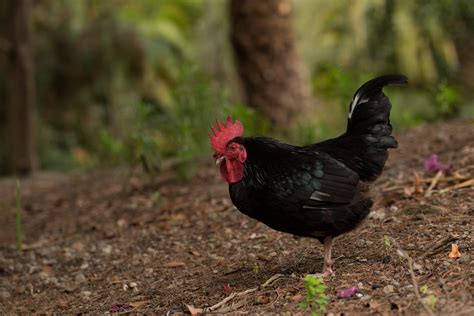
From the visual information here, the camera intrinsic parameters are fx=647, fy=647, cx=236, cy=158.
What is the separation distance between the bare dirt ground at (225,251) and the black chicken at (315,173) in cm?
32

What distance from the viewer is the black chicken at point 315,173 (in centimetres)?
347

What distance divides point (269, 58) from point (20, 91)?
138 inches

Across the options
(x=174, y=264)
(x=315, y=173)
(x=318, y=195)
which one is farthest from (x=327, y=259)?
(x=174, y=264)

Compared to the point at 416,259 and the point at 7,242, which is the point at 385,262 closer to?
the point at 416,259

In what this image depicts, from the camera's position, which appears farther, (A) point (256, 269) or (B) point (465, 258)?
(A) point (256, 269)

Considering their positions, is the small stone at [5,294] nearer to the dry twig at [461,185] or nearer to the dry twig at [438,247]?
the dry twig at [438,247]

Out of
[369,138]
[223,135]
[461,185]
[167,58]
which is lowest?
[461,185]

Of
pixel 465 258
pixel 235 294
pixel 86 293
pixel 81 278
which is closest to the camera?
pixel 465 258

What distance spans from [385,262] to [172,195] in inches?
109

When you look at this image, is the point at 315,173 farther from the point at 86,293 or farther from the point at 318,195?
the point at 86,293

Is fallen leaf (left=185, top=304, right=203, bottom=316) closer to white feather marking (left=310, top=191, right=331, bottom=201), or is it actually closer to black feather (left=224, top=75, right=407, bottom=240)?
black feather (left=224, top=75, right=407, bottom=240)

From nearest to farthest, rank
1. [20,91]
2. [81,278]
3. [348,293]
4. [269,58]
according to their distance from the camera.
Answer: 1. [348,293]
2. [81,278]
3. [269,58]
4. [20,91]

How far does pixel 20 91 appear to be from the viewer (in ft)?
28.8

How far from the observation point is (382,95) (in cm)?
378
